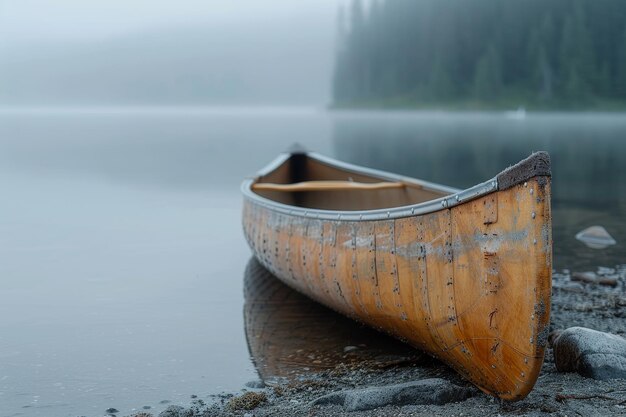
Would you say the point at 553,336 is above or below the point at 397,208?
below

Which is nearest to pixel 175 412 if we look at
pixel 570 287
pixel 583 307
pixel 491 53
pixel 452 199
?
pixel 452 199

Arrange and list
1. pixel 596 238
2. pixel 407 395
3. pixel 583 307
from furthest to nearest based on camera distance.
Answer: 1. pixel 596 238
2. pixel 583 307
3. pixel 407 395

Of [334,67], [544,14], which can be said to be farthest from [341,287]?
[334,67]

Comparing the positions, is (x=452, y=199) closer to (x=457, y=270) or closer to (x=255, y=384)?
(x=457, y=270)

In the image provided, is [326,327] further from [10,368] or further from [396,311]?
[10,368]

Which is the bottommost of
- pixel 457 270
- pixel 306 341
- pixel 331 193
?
pixel 306 341

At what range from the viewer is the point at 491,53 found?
306ft

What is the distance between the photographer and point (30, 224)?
15.8 metres

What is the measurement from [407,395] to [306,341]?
2.40m

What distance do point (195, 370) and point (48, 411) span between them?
1.50 meters

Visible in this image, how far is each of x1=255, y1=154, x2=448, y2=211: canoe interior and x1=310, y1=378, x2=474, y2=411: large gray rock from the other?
4447 millimetres

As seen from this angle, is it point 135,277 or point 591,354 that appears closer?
point 591,354

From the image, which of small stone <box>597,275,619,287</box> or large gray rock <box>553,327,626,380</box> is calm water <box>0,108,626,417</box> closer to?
small stone <box>597,275,619,287</box>

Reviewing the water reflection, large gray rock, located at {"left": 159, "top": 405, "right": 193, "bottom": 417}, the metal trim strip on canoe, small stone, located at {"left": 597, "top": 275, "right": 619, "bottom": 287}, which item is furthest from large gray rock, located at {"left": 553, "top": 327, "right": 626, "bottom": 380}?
the water reflection
